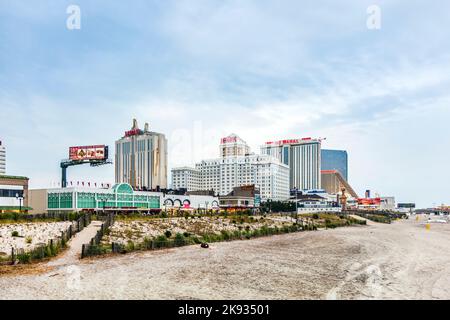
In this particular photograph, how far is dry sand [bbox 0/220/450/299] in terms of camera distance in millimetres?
24922

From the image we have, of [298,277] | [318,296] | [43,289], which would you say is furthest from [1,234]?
[318,296]

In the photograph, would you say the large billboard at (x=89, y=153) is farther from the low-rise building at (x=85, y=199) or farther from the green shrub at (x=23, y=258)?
the green shrub at (x=23, y=258)

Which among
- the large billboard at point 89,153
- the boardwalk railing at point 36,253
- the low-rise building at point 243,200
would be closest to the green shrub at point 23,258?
the boardwalk railing at point 36,253

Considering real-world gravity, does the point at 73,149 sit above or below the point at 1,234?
above

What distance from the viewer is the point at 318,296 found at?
24891 mm

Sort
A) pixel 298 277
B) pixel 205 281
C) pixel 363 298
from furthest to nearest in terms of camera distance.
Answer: pixel 298 277, pixel 205 281, pixel 363 298

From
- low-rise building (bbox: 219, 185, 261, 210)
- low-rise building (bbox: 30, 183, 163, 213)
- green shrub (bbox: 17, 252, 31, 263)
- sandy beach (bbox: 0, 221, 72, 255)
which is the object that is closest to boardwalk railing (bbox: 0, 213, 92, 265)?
green shrub (bbox: 17, 252, 31, 263)

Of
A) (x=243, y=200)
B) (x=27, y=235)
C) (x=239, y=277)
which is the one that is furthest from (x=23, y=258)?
(x=243, y=200)

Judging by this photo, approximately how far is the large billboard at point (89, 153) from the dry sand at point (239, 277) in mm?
89733

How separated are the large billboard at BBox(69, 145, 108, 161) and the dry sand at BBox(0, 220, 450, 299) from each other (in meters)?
89.7

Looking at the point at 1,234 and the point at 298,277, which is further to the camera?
the point at 1,234
